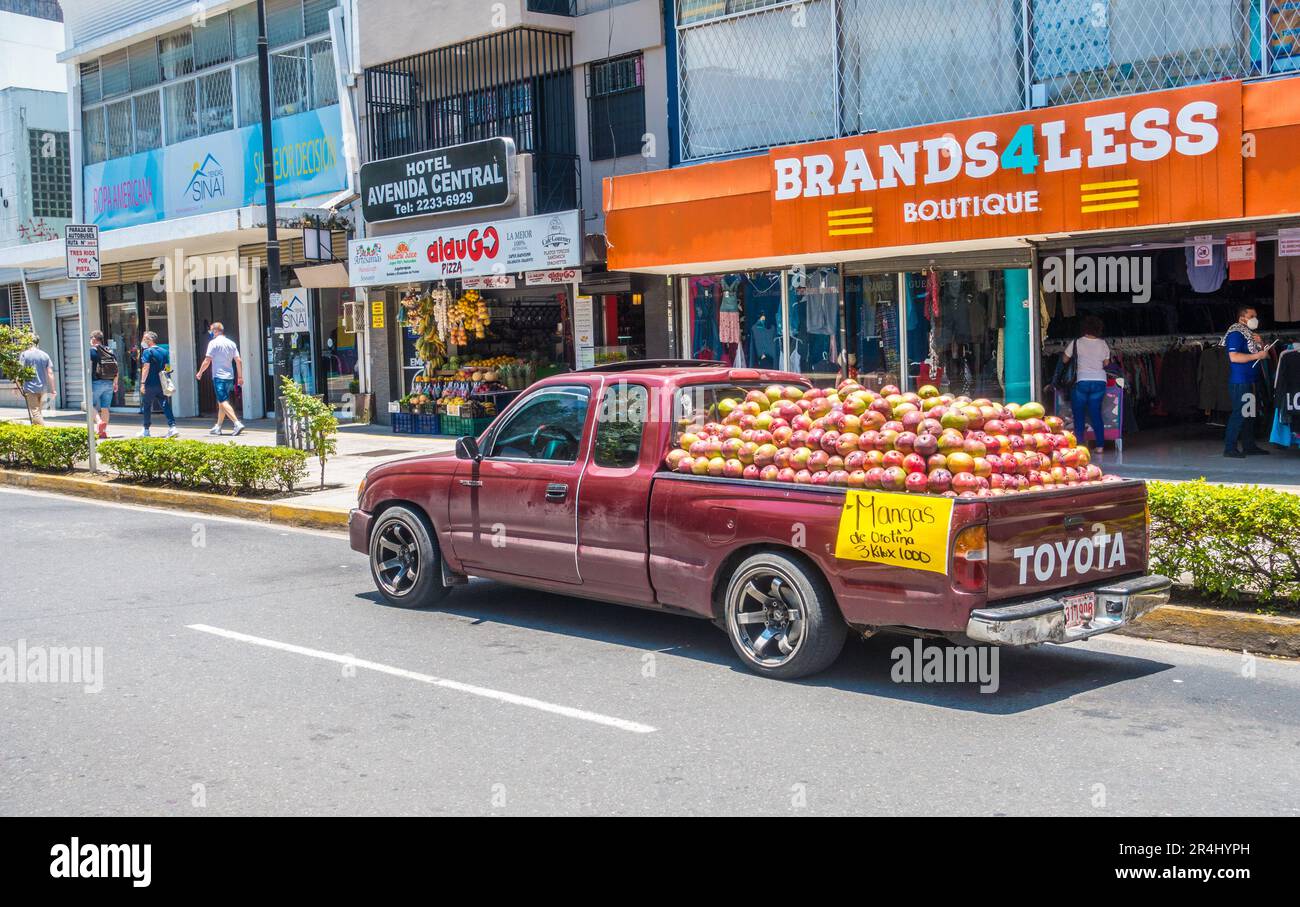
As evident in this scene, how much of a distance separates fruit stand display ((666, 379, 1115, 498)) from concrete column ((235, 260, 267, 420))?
780 inches

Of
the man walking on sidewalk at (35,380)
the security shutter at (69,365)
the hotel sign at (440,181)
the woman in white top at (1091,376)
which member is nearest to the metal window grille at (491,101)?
the hotel sign at (440,181)

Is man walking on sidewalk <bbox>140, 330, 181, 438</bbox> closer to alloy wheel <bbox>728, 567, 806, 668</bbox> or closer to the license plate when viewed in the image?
alloy wheel <bbox>728, 567, 806, 668</bbox>

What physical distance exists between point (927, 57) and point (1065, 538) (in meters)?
10.3

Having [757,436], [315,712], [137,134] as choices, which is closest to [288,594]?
[315,712]

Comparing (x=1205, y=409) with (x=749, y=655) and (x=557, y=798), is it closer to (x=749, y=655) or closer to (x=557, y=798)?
(x=749, y=655)

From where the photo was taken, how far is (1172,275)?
17391 mm

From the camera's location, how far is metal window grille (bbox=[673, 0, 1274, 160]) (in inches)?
528

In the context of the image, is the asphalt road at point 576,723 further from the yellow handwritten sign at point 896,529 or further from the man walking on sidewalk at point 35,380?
the man walking on sidewalk at point 35,380

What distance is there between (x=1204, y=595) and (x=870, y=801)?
12.9 feet

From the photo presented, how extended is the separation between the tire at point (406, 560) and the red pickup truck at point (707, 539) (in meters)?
0.01

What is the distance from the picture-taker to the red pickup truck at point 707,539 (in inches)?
251

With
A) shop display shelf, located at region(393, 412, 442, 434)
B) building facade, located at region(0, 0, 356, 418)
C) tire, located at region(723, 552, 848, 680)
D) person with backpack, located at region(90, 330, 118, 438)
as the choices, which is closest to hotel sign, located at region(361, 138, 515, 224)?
building facade, located at region(0, 0, 356, 418)

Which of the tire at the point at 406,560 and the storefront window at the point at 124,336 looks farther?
the storefront window at the point at 124,336
